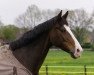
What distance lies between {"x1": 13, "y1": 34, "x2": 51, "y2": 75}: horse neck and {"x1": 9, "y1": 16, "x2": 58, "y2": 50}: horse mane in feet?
0.22

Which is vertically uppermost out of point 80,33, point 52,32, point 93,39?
point 52,32

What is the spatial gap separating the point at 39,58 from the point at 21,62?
0.92 feet

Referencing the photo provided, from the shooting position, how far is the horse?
4805 millimetres

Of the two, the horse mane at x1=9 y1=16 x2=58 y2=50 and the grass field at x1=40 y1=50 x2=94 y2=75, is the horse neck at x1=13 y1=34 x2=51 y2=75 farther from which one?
the grass field at x1=40 y1=50 x2=94 y2=75

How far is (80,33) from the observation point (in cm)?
6669

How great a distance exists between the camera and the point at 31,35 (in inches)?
192

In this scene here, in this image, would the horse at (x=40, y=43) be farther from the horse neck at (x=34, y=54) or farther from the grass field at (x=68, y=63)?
the grass field at (x=68, y=63)

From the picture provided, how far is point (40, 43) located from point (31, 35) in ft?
0.62

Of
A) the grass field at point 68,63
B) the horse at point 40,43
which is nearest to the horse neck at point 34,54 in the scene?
the horse at point 40,43

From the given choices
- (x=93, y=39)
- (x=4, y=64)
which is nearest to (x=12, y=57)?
(x=4, y=64)

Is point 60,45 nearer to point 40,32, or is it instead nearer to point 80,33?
point 40,32

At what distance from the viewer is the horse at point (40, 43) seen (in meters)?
4.80

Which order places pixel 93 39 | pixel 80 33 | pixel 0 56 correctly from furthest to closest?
pixel 93 39 → pixel 80 33 → pixel 0 56

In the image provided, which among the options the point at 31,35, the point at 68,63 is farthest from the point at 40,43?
the point at 68,63
